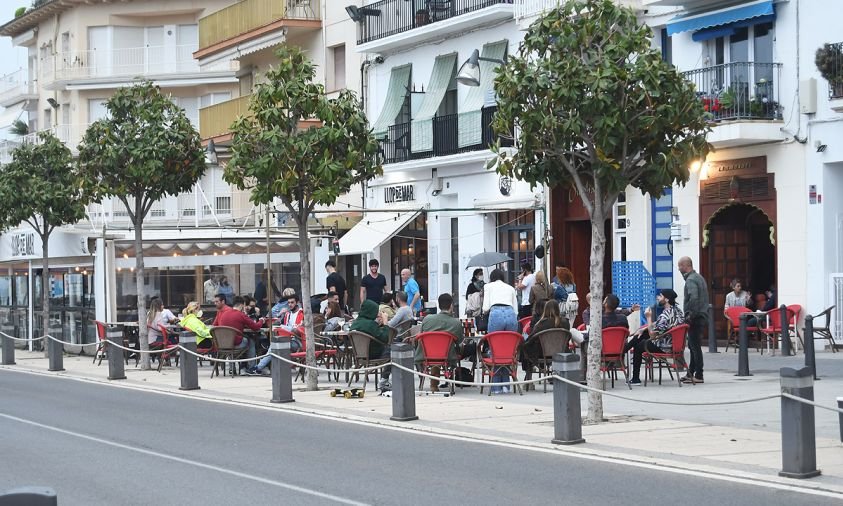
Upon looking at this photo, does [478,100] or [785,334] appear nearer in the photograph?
[785,334]

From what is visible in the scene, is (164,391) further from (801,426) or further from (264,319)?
(801,426)

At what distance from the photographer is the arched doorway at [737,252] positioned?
96.9 feet

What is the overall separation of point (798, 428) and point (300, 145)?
36.4 ft

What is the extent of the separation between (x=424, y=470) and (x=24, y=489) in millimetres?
8111

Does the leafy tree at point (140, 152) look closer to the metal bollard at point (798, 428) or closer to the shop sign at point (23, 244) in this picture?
the shop sign at point (23, 244)

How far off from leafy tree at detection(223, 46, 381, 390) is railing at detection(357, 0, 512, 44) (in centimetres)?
1401

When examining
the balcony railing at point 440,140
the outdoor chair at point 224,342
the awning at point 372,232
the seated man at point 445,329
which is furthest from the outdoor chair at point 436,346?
the awning at point 372,232

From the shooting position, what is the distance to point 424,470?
13031mm

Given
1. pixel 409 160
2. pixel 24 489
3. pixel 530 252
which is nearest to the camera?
pixel 24 489

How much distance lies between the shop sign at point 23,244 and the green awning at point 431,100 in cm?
1072

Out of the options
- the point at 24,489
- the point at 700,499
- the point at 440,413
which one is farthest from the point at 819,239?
the point at 24,489

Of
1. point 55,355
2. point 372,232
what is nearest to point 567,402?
point 55,355

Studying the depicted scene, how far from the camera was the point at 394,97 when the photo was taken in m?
39.9

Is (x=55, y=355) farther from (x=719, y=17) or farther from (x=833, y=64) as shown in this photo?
(x=833, y=64)
